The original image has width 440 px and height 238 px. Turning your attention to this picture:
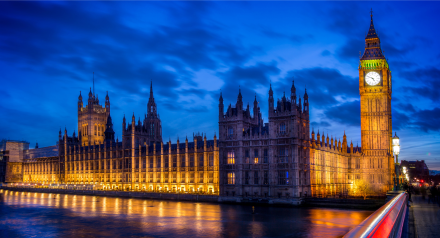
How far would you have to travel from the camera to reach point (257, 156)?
66125mm

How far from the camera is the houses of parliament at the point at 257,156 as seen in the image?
63688 millimetres

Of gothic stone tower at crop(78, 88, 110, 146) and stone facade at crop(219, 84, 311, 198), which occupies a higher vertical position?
gothic stone tower at crop(78, 88, 110, 146)

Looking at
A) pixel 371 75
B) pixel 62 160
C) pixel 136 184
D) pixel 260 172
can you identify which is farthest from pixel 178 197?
pixel 62 160

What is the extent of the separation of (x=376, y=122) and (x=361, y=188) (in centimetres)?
1635

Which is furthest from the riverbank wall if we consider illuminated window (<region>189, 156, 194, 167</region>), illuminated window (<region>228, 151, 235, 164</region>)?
illuminated window (<region>189, 156, 194, 167</region>)

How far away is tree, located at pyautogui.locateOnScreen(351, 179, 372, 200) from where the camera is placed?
254 feet

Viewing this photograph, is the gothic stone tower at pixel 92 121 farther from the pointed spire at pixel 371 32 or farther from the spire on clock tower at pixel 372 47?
the pointed spire at pixel 371 32

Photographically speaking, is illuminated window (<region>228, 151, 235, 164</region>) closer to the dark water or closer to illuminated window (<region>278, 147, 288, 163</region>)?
illuminated window (<region>278, 147, 288, 163</region>)

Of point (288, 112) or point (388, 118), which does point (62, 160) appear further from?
point (388, 118)

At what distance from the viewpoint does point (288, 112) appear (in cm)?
6294

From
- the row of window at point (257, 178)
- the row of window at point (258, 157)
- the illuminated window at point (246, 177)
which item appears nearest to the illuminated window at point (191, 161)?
the row of window at point (258, 157)

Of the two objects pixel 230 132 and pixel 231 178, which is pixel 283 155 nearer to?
pixel 231 178

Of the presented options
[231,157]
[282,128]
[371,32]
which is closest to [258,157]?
[231,157]

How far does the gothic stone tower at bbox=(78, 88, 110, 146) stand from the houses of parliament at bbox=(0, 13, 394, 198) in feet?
112
